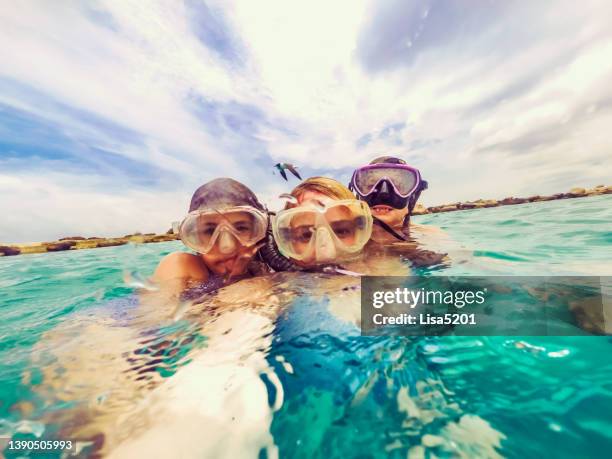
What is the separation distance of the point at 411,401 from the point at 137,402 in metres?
1.24

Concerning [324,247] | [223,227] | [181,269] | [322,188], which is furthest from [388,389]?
[181,269]

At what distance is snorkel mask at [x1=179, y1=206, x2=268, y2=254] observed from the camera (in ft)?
11.2

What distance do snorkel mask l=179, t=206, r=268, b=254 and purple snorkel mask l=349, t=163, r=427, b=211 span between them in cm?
201

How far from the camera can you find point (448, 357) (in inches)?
57.1

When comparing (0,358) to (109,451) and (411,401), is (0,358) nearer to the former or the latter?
(109,451)

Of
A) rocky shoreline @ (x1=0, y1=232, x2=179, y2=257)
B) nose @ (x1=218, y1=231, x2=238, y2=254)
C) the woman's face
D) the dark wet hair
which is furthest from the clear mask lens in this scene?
rocky shoreline @ (x1=0, y1=232, x2=179, y2=257)

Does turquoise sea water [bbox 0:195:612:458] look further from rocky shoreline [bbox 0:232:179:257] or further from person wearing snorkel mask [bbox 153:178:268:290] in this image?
rocky shoreline [bbox 0:232:179:257]

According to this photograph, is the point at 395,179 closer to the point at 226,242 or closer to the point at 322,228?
the point at 322,228

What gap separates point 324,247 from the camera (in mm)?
3092

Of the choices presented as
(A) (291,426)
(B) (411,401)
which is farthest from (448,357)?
(A) (291,426)

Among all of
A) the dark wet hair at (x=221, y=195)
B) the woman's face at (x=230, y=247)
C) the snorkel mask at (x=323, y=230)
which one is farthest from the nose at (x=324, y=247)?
the dark wet hair at (x=221, y=195)

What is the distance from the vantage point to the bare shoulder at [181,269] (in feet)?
11.2

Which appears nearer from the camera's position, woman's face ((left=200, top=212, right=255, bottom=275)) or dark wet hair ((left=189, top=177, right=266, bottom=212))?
woman's face ((left=200, top=212, right=255, bottom=275))

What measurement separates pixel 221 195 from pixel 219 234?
1.72ft
